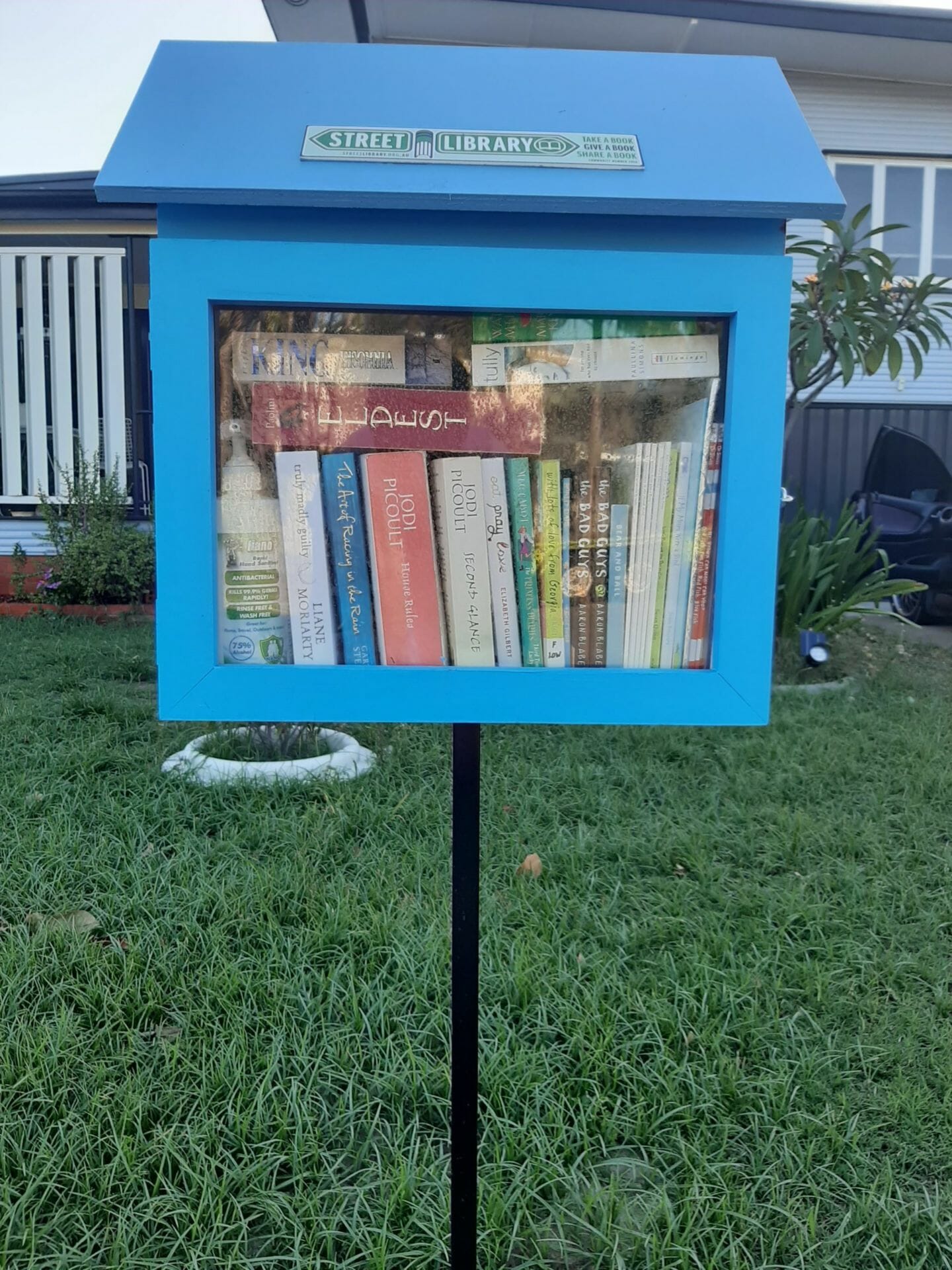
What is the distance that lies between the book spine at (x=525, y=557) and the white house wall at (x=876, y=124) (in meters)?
8.61

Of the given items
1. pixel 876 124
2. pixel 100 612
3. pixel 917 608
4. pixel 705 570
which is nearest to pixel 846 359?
pixel 917 608

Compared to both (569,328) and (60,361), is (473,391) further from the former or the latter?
(60,361)

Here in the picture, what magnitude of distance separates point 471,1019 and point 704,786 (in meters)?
2.43

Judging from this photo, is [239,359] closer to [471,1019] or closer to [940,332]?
[471,1019]

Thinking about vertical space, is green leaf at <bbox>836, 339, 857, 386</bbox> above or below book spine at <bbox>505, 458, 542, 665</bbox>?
above

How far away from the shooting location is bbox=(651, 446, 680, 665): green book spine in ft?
4.12

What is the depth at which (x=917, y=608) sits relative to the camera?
323 inches

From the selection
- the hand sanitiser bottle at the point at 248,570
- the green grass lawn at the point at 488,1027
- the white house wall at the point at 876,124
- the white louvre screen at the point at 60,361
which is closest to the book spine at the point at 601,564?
the hand sanitiser bottle at the point at 248,570

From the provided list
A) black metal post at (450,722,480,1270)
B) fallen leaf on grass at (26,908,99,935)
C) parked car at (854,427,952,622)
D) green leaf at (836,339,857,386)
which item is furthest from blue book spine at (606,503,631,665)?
parked car at (854,427,952,622)

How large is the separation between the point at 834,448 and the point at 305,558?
866cm

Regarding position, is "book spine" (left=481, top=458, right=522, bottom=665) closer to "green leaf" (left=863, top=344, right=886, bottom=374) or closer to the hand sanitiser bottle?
the hand sanitiser bottle

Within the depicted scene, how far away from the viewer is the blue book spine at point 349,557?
1242 mm

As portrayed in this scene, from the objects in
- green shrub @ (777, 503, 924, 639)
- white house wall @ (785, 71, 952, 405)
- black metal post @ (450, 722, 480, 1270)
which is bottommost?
black metal post @ (450, 722, 480, 1270)

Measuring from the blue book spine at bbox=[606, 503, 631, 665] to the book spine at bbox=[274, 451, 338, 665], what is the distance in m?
0.35
